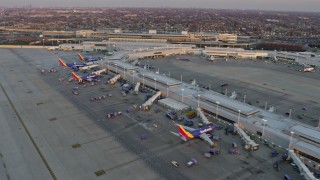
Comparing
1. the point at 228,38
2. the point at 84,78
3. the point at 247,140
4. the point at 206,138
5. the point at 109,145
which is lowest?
the point at 109,145

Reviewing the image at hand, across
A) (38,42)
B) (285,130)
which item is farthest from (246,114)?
(38,42)

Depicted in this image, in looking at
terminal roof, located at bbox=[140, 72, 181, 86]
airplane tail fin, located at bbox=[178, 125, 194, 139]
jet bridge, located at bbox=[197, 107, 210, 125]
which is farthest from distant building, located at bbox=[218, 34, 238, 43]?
airplane tail fin, located at bbox=[178, 125, 194, 139]

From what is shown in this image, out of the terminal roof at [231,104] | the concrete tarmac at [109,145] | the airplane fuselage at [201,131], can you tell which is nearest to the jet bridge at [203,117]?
the concrete tarmac at [109,145]

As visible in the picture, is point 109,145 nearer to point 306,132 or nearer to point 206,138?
point 206,138

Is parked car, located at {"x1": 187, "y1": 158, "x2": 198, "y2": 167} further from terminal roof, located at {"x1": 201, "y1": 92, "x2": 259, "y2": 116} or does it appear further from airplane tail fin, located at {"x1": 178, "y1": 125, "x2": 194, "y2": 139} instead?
terminal roof, located at {"x1": 201, "y1": 92, "x2": 259, "y2": 116}

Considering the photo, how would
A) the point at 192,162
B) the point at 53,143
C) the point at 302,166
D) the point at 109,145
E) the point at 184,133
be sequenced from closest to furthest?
1. the point at 302,166
2. the point at 192,162
3. the point at 109,145
4. the point at 53,143
5. the point at 184,133

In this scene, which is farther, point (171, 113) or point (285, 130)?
point (171, 113)

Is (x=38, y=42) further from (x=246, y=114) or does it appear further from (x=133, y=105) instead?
(x=246, y=114)

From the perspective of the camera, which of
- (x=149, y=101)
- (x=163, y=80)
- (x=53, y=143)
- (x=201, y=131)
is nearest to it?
(x=53, y=143)

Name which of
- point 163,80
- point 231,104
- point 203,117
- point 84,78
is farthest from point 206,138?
point 84,78

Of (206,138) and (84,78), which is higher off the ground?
(84,78)
